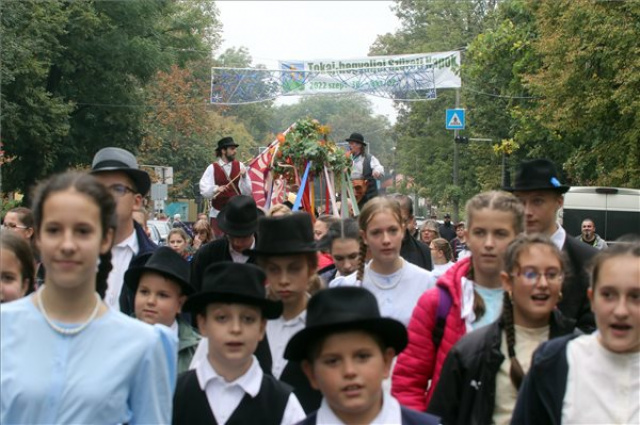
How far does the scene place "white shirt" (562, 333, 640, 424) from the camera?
14.7ft

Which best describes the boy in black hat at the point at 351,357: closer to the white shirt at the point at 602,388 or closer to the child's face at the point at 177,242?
the white shirt at the point at 602,388

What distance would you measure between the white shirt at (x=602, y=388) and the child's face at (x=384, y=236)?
243 cm

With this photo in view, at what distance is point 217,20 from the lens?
297 ft

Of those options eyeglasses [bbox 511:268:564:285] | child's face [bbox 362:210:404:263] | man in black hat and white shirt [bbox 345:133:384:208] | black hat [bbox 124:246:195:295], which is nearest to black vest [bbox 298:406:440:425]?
eyeglasses [bbox 511:268:564:285]

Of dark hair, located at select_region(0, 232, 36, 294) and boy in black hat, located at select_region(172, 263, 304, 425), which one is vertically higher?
dark hair, located at select_region(0, 232, 36, 294)

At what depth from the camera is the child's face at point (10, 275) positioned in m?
5.60

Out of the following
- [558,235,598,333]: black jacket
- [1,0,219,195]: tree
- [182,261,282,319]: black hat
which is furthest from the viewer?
[1,0,219,195]: tree

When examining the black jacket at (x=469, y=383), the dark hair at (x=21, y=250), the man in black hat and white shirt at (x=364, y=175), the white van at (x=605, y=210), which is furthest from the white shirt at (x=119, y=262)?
the white van at (x=605, y=210)

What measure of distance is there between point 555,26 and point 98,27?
58.9 ft

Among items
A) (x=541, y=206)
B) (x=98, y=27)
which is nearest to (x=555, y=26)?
(x=98, y=27)

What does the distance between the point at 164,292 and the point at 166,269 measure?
149 millimetres

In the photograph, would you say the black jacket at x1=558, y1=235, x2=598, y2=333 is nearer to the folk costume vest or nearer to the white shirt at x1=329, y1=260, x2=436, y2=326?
the white shirt at x1=329, y1=260, x2=436, y2=326

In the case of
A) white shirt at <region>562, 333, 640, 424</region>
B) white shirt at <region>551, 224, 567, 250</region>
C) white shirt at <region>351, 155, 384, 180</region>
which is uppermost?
white shirt at <region>351, 155, 384, 180</region>

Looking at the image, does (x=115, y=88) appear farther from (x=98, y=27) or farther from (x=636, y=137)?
(x=636, y=137)
